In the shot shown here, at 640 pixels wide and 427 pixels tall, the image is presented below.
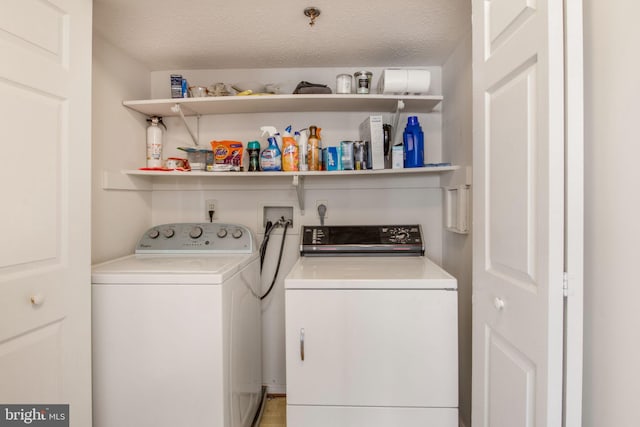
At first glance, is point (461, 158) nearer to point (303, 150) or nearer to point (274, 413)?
point (303, 150)

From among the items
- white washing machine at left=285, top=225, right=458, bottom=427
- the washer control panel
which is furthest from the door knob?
white washing machine at left=285, top=225, right=458, bottom=427

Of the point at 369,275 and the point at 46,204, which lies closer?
the point at 46,204

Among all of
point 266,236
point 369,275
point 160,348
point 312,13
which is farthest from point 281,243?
point 312,13

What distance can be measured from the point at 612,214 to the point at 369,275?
0.95 metres

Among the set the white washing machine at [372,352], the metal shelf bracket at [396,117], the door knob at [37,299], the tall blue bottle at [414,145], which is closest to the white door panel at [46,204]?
the door knob at [37,299]

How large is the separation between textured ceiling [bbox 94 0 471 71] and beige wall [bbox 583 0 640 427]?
98 centimetres

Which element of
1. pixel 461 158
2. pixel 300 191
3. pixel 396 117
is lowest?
pixel 300 191

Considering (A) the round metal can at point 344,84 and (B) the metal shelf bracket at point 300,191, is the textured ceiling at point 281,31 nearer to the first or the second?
(A) the round metal can at point 344,84

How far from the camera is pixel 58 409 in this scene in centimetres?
125

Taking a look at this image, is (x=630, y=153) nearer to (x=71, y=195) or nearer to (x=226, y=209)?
(x=71, y=195)

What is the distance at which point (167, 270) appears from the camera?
149 centimetres

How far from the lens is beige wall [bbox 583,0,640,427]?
0.70 meters

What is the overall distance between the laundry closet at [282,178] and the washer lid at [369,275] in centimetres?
40

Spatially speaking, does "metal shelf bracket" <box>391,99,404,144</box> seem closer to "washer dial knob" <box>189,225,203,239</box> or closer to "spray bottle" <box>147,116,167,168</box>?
"washer dial knob" <box>189,225,203,239</box>
